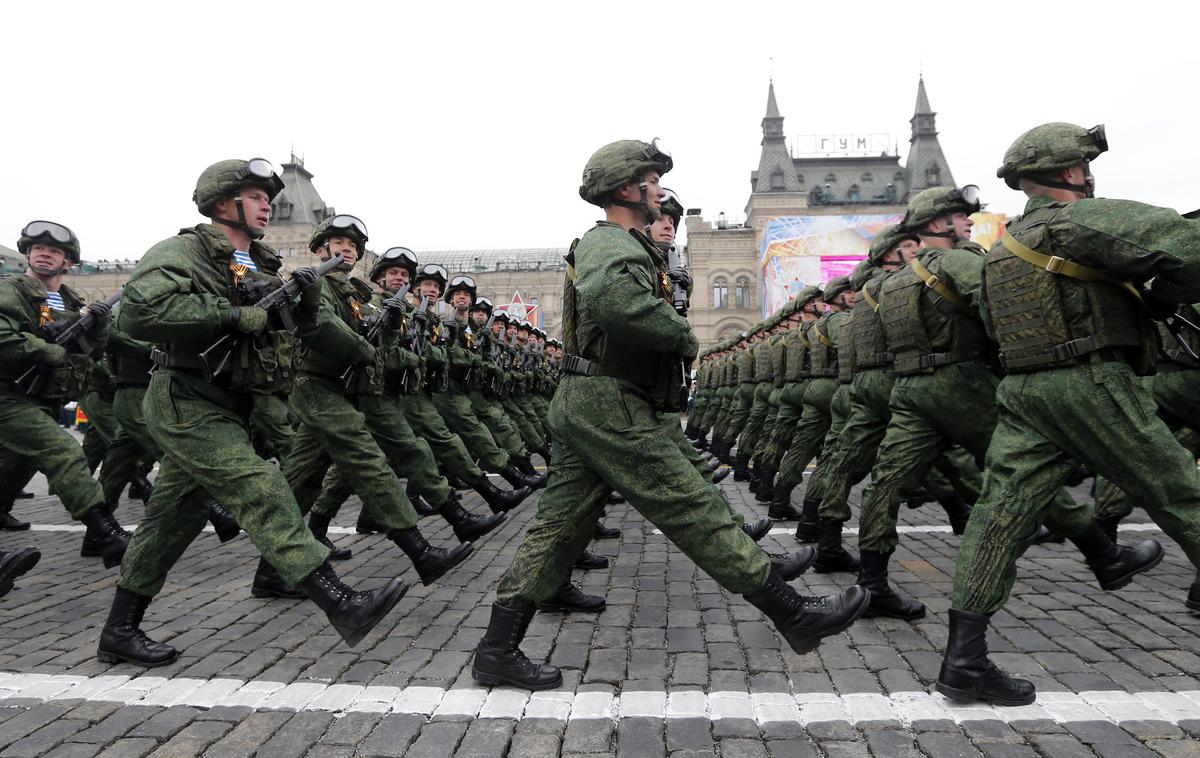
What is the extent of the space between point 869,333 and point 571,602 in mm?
2551

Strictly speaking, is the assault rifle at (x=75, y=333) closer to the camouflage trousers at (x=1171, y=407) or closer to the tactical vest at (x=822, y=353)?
the tactical vest at (x=822, y=353)

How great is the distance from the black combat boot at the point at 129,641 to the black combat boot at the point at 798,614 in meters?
2.50

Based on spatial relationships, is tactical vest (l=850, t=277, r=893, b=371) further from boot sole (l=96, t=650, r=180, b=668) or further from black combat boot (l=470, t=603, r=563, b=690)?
boot sole (l=96, t=650, r=180, b=668)

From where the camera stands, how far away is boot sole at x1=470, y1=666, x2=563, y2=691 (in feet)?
9.30

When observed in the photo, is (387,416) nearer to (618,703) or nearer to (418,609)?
(418,609)

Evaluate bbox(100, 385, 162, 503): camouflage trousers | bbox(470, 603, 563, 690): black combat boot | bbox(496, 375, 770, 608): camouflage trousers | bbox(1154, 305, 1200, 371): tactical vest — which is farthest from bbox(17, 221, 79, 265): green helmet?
bbox(1154, 305, 1200, 371): tactical vest

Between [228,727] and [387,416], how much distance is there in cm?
265

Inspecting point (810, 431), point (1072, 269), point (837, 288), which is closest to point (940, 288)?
point (1072, 269)

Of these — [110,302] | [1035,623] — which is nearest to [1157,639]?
[1035,623]

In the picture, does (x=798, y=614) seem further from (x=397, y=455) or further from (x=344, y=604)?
(x=397, y=455)

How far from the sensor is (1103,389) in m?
2.66

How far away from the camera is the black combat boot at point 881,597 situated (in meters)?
3.62

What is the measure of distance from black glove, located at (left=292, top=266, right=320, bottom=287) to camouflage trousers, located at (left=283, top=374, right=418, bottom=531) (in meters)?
0.92

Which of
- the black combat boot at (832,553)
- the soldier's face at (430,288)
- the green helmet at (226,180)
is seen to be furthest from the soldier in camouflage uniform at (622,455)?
the soldier's face at (430,288)
